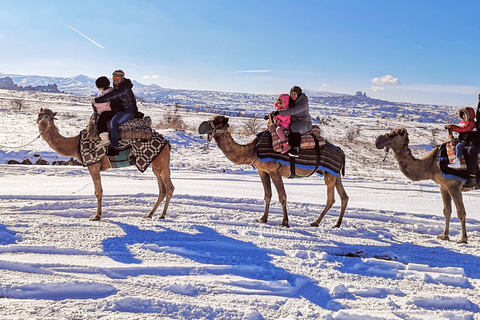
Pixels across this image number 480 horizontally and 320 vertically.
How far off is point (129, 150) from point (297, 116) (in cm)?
316

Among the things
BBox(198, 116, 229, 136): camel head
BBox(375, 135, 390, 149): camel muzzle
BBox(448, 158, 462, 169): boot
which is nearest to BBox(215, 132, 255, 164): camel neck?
BBox(198, 116, 229, 136): camel head

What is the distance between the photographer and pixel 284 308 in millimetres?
3391

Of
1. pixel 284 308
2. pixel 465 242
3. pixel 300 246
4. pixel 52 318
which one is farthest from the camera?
pixel 465 242

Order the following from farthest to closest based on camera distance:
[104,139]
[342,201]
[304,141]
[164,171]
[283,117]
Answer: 1. [342,201]
2. [164,171]
3. [283,117]
4. [304,141]
5. [104,139]

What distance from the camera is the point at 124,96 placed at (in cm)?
668

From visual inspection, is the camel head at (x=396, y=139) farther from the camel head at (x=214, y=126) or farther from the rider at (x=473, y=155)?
the camel head at (x=214, y=126)

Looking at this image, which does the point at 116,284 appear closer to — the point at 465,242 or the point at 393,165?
the point at 465,242

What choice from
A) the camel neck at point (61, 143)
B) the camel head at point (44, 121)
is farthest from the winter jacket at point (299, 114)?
the camel head at point (44, 121)

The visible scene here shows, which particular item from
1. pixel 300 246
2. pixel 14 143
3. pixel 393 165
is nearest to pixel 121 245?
pixel 300 246

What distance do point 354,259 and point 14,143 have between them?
17.1 metres

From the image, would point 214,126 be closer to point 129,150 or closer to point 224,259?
point 129,150

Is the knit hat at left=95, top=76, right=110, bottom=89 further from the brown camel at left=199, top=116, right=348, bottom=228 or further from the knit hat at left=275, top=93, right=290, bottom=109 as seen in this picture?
the knit hat at left=275, top=93, right=290, bottom=109

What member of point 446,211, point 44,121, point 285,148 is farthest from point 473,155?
point 44,121

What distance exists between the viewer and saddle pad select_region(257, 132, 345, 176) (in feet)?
22.5
